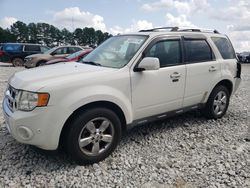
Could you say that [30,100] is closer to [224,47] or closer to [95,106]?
[95,106]

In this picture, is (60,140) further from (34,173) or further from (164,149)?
(164,149)

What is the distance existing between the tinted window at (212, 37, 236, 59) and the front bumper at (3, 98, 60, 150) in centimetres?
357

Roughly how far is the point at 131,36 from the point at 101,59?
0.67m

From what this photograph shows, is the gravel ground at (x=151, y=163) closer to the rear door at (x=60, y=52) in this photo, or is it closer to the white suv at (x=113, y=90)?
the white suv at (x=113, y=90)

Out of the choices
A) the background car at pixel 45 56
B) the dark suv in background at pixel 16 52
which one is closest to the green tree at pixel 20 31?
the dark suv in background at pixel 16 52

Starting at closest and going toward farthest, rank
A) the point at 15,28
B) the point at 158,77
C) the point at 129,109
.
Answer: the point at 129,109 → the point at 158,77 → the point at 15,28

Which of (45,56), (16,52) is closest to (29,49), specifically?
(16,52)

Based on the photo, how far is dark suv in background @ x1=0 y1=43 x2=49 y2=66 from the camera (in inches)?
712

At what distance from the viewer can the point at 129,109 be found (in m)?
3.74

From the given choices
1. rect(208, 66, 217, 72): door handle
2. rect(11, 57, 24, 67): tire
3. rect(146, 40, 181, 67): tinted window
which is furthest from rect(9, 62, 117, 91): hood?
rect(11, 57, 24, 67): tire

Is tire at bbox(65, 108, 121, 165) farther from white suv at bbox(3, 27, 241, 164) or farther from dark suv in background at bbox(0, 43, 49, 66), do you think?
dark suv in background at bbox(0, 43, 49, 66)

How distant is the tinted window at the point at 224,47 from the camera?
519 cm

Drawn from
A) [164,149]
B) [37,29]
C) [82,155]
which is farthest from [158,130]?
[37,29]

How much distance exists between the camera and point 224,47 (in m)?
5.34
